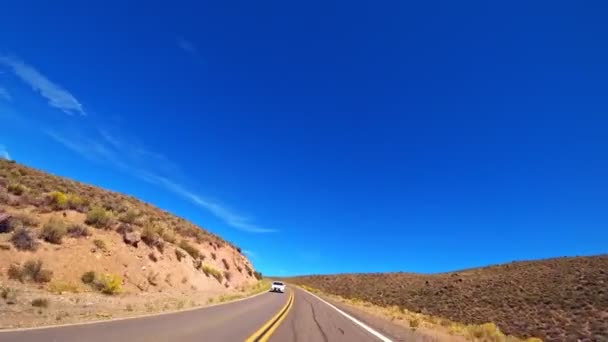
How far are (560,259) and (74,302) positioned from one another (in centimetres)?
6996

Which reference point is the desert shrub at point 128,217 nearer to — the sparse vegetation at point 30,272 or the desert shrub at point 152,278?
the desert shrub at point 152,278

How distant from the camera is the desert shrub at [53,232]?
61.1 feet

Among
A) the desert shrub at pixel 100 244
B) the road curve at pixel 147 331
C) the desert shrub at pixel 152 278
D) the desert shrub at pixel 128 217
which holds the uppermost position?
the desert shrub at pixel 128 217

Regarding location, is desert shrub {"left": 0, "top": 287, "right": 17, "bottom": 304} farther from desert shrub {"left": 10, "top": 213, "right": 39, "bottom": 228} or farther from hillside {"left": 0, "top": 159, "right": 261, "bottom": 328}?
desert shrub {"left": 10, "top": 213, "right": 39, "bottom": 228}

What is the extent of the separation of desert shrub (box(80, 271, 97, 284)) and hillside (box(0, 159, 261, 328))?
0.12ft

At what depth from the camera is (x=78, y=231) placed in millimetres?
20656

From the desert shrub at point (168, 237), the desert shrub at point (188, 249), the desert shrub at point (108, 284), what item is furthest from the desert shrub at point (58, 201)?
the desert shrub at point (188, 249)

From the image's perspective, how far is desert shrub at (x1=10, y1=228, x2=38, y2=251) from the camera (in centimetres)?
1694

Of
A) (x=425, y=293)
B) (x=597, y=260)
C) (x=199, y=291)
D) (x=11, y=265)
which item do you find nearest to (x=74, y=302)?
(x=11, y=265)

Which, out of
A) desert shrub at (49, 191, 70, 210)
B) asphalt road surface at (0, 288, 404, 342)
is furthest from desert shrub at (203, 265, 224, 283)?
asphalt road surface at (0, 288, 404, 342)

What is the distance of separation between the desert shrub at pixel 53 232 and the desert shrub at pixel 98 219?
3.41m

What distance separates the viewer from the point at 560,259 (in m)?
64.6

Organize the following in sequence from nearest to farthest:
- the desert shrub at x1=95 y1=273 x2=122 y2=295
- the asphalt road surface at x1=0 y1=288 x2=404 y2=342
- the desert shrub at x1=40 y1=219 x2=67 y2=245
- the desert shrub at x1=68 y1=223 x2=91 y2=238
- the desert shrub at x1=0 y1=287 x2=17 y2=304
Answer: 1. the asphalt road surface at x1=0 y1=288 x2=404 y2=342
2. the desert shrub at x1=0 y1=287 x2=17 y2=304
3. the desert shrub at x1=95 y1=273 x2=122 y2=295
4. the desert shrub at x1=40 y1=219 x2=67 y2=245
5. the desert shrub at x1=68 y1=223 x2=91 y2=238

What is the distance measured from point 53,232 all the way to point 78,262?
1853 mm
